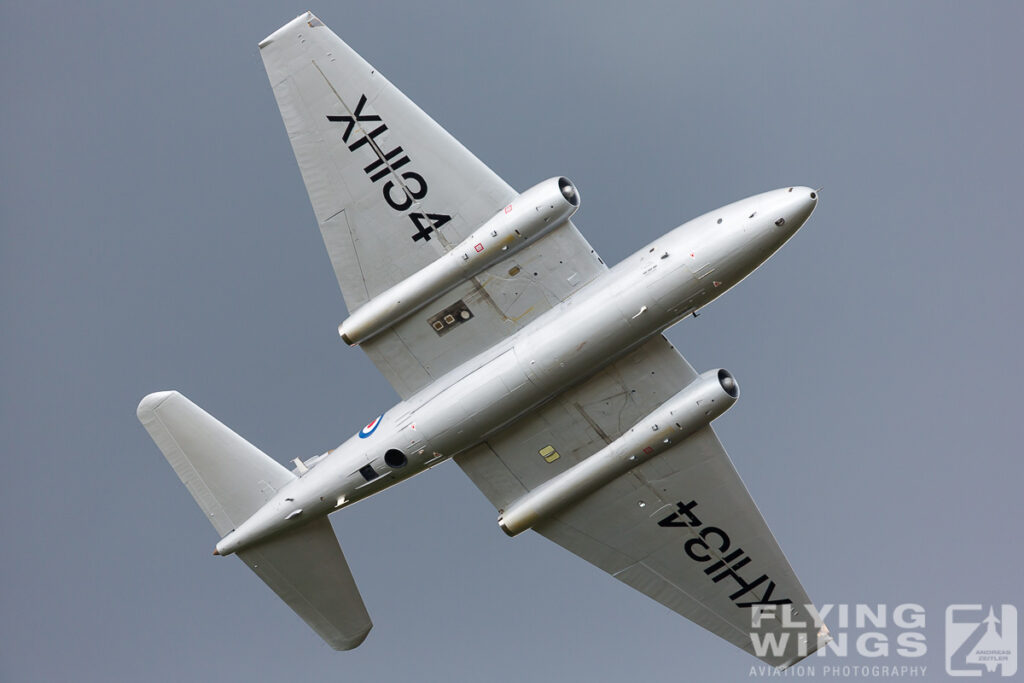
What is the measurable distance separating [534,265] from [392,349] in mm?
3627

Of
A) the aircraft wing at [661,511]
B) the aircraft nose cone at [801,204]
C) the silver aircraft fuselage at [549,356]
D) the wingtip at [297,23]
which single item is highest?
the wingtip at [297,23]

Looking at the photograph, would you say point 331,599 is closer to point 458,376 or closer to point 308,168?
point 458,376

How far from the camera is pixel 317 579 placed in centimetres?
2494

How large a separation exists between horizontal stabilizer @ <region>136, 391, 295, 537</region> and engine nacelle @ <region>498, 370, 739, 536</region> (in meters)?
5.30

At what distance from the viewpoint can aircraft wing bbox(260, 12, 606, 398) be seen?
2355cm

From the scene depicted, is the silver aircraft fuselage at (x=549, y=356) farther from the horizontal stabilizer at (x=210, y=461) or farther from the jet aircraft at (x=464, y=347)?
the horizontal stabilizer at (x=210, y=461)

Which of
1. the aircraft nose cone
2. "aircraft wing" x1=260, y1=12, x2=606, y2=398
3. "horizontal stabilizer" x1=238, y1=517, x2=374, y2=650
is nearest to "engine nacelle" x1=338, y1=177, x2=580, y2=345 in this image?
"aircraft wing" x1=260, y1=12, x2=606, y2=398

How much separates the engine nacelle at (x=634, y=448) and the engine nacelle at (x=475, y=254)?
465 centimetres

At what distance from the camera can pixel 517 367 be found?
75.5 ft

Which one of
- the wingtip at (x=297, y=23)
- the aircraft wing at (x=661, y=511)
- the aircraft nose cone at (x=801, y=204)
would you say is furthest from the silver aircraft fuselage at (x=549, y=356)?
the wingtip at (x=297, y=23)

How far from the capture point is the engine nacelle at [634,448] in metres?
23.5

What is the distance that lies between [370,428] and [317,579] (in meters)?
3.77

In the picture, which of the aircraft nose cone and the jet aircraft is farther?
the jet aircraft

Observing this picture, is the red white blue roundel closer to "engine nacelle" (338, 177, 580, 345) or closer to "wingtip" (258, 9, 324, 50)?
"engine nacelle" (338, 177, 580, 345)
